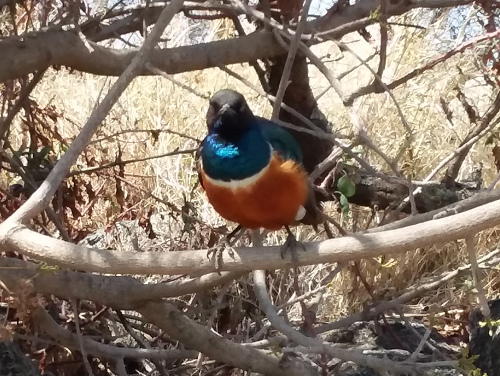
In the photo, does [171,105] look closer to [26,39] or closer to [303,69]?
[303,69]

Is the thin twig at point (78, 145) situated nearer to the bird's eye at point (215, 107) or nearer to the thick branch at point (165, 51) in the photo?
the bird's eye at point (215, 107)

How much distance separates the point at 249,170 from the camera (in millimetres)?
1985

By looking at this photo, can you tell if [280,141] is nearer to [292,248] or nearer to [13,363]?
[292,248]

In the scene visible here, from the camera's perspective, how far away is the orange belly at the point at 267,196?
1950 millimetres

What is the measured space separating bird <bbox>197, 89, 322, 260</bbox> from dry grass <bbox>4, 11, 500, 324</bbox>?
1346 mm

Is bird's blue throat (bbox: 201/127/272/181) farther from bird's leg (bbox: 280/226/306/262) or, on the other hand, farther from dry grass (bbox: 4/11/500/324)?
dry grass (bbox: 4/11/500/324)

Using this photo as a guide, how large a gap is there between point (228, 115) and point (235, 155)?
A: 10 cm

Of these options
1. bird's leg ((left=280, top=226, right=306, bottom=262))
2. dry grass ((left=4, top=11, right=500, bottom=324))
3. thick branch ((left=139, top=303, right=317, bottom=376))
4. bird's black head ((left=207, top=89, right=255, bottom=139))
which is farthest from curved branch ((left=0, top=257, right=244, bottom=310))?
dry grass ((left=4, top=11, right=500, bottom=324))

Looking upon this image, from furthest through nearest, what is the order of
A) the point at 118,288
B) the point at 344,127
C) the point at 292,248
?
the point at 344,127 < the point at 118,288 < the point at 292,248

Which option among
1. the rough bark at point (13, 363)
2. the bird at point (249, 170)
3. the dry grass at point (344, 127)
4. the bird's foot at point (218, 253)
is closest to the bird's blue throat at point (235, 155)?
the bird at point (249, 170)

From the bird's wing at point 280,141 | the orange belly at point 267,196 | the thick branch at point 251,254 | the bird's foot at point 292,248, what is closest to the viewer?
the thick branch at point 251,254

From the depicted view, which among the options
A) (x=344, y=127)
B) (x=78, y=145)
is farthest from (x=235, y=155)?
(x=344, y=127)

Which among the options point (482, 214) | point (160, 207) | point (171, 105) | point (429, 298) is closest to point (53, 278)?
point (482, 214)

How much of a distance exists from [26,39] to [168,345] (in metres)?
1.29
